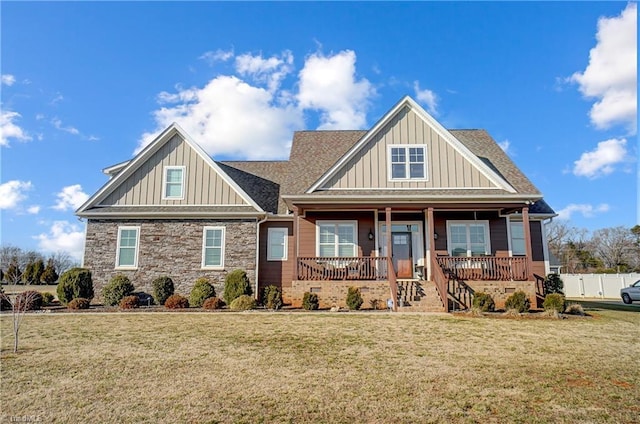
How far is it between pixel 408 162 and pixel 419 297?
5.40 meters

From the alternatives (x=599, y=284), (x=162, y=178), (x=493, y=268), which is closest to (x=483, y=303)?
(x=493, y=268)

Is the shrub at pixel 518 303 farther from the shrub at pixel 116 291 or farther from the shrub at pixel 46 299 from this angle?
the shrub at pixel 46 299

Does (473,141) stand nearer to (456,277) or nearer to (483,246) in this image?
(483,246)

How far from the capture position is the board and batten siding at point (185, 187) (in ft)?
54.3

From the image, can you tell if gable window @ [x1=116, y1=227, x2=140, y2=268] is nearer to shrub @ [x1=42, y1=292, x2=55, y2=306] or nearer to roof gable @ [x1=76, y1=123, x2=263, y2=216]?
roof gable @ [x1=76, y1=123, x2=263, y2=216]

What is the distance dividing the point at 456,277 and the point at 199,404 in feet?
36.4

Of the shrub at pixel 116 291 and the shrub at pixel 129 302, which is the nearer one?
the shrub at pixel 129 302

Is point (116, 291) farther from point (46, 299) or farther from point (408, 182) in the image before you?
point (408, 182)

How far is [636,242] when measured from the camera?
49.3 meters

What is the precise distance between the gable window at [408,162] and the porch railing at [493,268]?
3441 mm

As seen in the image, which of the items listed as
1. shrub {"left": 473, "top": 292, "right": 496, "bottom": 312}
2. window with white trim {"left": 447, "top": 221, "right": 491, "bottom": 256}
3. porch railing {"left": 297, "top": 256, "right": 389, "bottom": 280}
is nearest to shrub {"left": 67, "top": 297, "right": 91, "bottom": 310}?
porch railing {"left": 297, "top": 256, "right": 389, "bottom": 280}

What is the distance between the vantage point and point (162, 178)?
55.1ft

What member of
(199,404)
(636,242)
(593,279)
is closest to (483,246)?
(199,404)

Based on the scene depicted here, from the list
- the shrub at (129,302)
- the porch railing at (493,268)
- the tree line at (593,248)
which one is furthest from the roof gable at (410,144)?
the tree line at (593,248)
